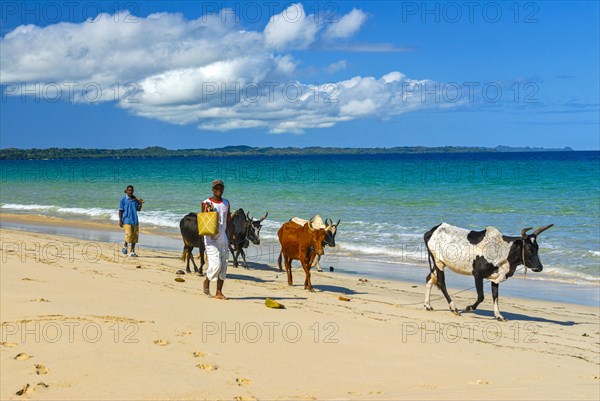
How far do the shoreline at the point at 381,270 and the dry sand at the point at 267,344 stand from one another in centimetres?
145

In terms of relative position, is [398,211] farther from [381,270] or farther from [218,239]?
[218,239]

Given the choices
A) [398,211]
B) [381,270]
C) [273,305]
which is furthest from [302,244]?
[398,211]

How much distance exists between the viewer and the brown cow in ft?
44.3

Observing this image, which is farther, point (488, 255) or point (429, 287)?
point (429, 287)

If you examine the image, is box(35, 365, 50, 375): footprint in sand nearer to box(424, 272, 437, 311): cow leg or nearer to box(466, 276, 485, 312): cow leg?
box(424, 272, 437, 311): cow leg

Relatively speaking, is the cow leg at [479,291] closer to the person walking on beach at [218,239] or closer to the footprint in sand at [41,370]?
the person walking on beach at [218,239]

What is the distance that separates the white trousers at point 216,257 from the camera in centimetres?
1112

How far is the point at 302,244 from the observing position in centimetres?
1388

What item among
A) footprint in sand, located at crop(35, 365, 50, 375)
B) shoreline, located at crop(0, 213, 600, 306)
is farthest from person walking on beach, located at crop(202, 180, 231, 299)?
shoreline, located at crop(0, 213, 600, 306)

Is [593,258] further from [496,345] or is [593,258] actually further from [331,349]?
[331,349]

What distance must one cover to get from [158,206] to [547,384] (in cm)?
3042

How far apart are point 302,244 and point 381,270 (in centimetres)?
384

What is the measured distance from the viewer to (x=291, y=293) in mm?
12836

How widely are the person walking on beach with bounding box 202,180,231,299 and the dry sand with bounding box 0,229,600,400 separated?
51 cm
